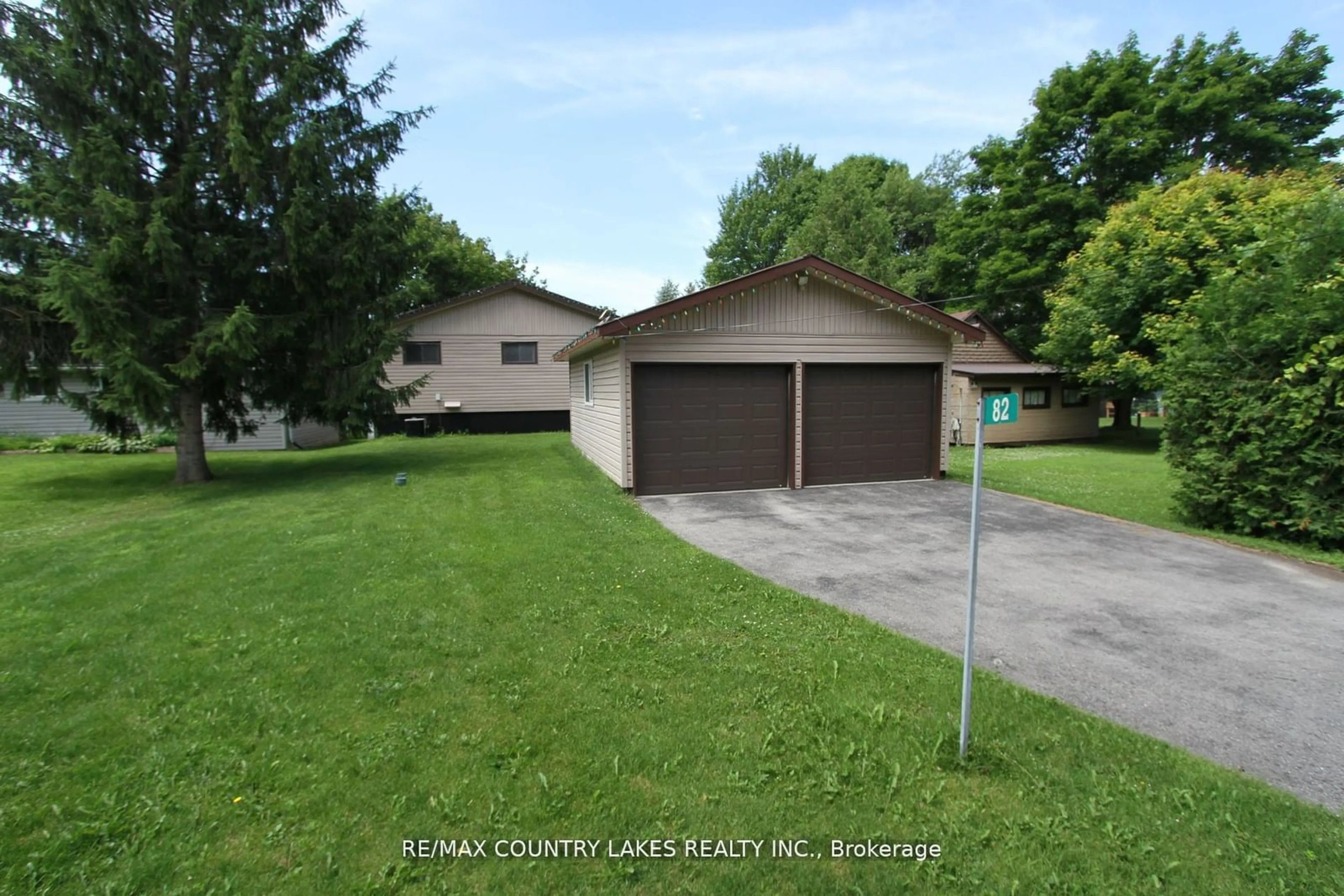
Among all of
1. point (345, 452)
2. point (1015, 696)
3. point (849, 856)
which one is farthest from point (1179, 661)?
point (345, 452)

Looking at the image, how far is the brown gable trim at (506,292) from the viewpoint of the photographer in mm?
20562

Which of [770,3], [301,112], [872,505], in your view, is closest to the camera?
[872,505]

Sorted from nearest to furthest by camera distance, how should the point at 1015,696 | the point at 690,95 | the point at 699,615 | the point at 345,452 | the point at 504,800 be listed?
1. the point at 504,800
2. the point at 1015,696
3. the point at 699,615
4. the point at 690,95
5. the point at 345,452

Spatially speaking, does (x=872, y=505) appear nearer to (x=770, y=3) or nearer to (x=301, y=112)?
(x=770, y=3)

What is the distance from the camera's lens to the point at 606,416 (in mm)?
10594

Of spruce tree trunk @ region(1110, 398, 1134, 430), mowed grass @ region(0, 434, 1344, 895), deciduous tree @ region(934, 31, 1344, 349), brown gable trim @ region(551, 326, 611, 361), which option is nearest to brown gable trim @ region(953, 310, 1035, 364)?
deciduous tree @ region(934, 31, 1344, 349)

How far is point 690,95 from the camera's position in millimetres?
14203

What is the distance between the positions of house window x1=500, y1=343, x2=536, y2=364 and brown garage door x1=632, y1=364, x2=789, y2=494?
13.5 metres

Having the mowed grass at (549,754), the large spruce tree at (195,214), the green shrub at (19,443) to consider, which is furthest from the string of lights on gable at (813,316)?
the green shrub at (19,443)

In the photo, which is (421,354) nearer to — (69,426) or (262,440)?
(262,440)

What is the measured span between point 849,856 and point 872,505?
7129mm

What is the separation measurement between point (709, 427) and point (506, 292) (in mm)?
14131

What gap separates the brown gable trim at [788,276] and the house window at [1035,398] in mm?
11555

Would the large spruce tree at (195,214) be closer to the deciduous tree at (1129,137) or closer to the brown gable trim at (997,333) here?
the brown gable trim at (997,333)
